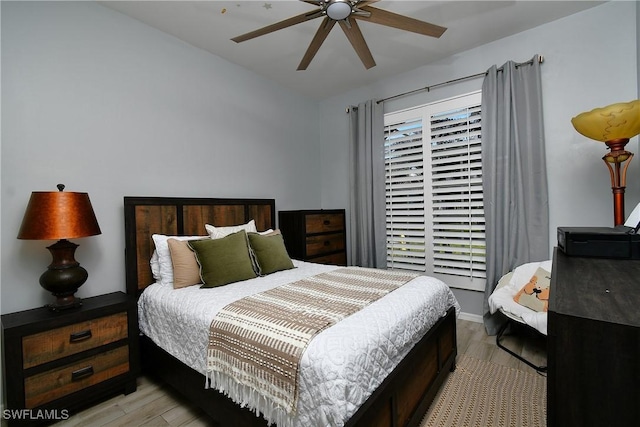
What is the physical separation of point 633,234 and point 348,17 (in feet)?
5.97

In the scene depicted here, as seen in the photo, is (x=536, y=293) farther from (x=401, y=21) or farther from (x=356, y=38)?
(x=356, y=38)

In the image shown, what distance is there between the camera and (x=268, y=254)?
2.57 meters

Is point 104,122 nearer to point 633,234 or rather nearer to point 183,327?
point 183,327

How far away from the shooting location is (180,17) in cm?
246

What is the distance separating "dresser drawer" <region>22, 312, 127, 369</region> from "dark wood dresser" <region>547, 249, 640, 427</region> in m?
2.30

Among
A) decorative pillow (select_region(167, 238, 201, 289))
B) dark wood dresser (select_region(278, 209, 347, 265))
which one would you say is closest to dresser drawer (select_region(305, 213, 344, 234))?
dark wood dresser (select_region(278, 209, 347, 265))

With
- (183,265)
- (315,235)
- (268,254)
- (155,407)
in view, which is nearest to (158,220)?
(183,265)

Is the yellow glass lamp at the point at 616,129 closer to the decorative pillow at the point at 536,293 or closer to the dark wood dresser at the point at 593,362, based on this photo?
the decorative pillow at the point at 536,293

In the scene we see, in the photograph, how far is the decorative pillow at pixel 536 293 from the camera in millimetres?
2287

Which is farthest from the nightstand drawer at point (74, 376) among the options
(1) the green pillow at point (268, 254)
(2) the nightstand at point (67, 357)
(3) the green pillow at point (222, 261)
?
(1) the green pillow at point (268, 254)

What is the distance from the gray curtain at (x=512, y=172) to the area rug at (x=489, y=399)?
743 millimetres

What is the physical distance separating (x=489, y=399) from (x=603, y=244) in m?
1.24

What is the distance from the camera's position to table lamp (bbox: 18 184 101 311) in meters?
1.72

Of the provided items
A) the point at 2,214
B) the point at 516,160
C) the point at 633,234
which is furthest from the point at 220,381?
the point at 516,160
